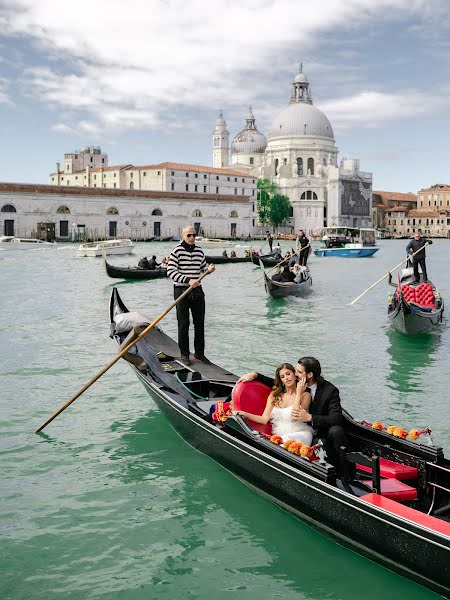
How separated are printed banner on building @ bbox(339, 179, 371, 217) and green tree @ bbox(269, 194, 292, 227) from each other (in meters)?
6.76

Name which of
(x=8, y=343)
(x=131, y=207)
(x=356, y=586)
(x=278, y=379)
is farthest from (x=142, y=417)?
(x=131, y=207)

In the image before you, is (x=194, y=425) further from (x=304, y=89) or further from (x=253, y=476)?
(x=304, y=89)

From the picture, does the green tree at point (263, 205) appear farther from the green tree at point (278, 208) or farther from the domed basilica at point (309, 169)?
the domed basilica at point (309, 169)

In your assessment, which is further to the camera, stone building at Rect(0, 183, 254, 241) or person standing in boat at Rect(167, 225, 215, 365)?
stone building at Rect(0, 183, 254, 241)

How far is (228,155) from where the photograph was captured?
68562 mm

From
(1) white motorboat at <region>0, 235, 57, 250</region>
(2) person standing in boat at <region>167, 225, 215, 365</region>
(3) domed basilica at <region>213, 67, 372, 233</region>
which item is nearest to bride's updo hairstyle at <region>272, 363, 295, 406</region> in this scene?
(2) person standing in boat at <region>167, 225, 215, 365</region>

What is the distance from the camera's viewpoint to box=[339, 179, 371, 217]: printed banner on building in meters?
62.5

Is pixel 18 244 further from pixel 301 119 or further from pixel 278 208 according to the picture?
pixel 301 119

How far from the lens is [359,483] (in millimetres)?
2926

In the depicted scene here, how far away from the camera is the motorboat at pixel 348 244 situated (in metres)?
29.7

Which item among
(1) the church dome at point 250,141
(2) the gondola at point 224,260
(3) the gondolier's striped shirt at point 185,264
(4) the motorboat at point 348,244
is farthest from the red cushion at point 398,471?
(1) the church dome at point 250,141

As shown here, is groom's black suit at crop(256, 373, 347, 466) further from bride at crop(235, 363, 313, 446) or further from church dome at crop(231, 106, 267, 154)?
church dome at crop(231, 106, 267, 154)

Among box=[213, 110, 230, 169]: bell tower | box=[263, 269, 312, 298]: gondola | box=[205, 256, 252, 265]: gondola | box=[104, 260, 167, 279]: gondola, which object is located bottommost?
box=[263, 269, 312, 298]: gondola

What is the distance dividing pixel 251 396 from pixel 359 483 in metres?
0.92
